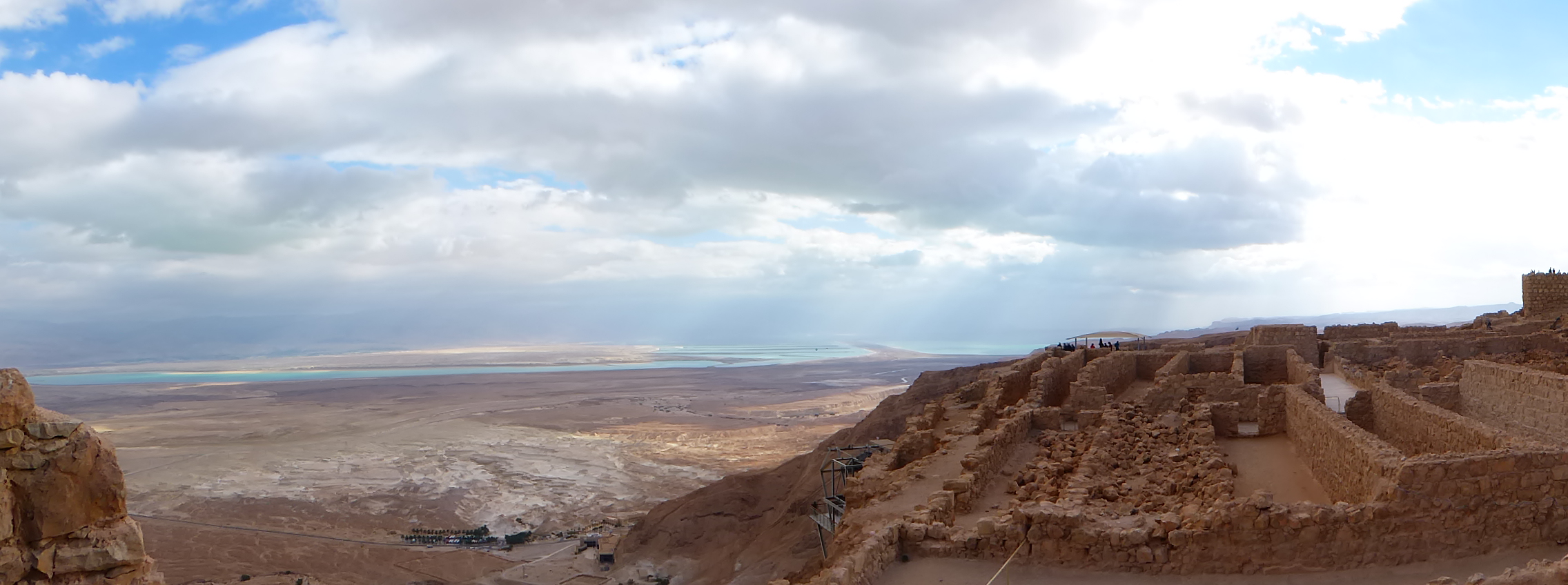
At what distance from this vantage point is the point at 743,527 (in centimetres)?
2534

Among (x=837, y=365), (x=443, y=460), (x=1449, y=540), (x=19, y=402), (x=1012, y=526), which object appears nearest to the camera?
(x=19, y=402)

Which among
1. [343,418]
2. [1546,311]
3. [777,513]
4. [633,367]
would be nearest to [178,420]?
[343,418]

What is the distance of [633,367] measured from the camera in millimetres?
124938

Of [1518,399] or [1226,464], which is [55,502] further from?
[1518,399]

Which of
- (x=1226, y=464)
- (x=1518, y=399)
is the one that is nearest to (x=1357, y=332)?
(x=1518, y=399)

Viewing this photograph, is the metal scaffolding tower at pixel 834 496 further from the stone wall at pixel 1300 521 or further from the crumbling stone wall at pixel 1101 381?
the stone wall at pixel 1300 521

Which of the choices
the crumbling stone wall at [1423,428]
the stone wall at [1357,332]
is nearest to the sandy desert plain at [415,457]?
the crumbling stone wall at [1423,428]

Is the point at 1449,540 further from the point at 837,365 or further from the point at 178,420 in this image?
the point at 837,365

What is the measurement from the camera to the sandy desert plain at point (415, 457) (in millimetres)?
26672

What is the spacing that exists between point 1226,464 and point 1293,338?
11354mm

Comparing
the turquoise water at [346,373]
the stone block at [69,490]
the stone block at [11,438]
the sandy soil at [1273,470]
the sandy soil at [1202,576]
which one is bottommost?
the turquoise water at [346,373]

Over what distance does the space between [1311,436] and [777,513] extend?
1652 cm

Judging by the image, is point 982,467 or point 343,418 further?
point 343,418

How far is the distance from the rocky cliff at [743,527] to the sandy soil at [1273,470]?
9532 millimetres
